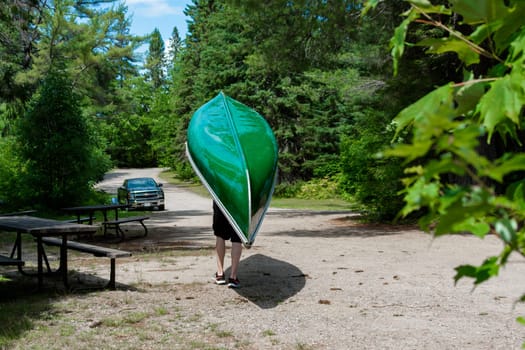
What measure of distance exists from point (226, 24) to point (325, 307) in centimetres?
3571

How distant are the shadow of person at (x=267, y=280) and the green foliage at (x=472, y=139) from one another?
557 centimetres

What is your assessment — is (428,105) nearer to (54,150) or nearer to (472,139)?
(472,139)

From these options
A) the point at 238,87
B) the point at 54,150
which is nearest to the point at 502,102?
the point at 54,150

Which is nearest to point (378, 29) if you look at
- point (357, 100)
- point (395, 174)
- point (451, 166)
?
point (395, 174)

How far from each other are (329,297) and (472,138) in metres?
6.60

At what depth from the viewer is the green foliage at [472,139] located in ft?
3.57

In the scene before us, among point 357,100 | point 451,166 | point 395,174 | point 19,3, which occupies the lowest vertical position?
point 395,174

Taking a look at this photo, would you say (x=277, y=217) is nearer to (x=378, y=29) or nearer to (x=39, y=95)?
(x=378, y=29)

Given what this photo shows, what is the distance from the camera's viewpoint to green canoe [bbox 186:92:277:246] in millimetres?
8070

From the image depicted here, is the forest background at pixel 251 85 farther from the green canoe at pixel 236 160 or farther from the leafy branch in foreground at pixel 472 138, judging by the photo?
the green canoe at pixel 236 160

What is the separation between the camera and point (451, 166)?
43.1 inches

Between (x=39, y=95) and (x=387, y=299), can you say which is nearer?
(x=387, y=299)

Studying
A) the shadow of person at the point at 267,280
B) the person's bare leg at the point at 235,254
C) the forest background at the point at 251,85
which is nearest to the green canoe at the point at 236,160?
the person's bare leg at the point at 235,254

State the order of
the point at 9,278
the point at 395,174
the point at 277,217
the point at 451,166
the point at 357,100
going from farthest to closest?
the point at 357,100 → the point at 277,217 → the point at 395,174 → the point at 9,278 → the point at 451,166
